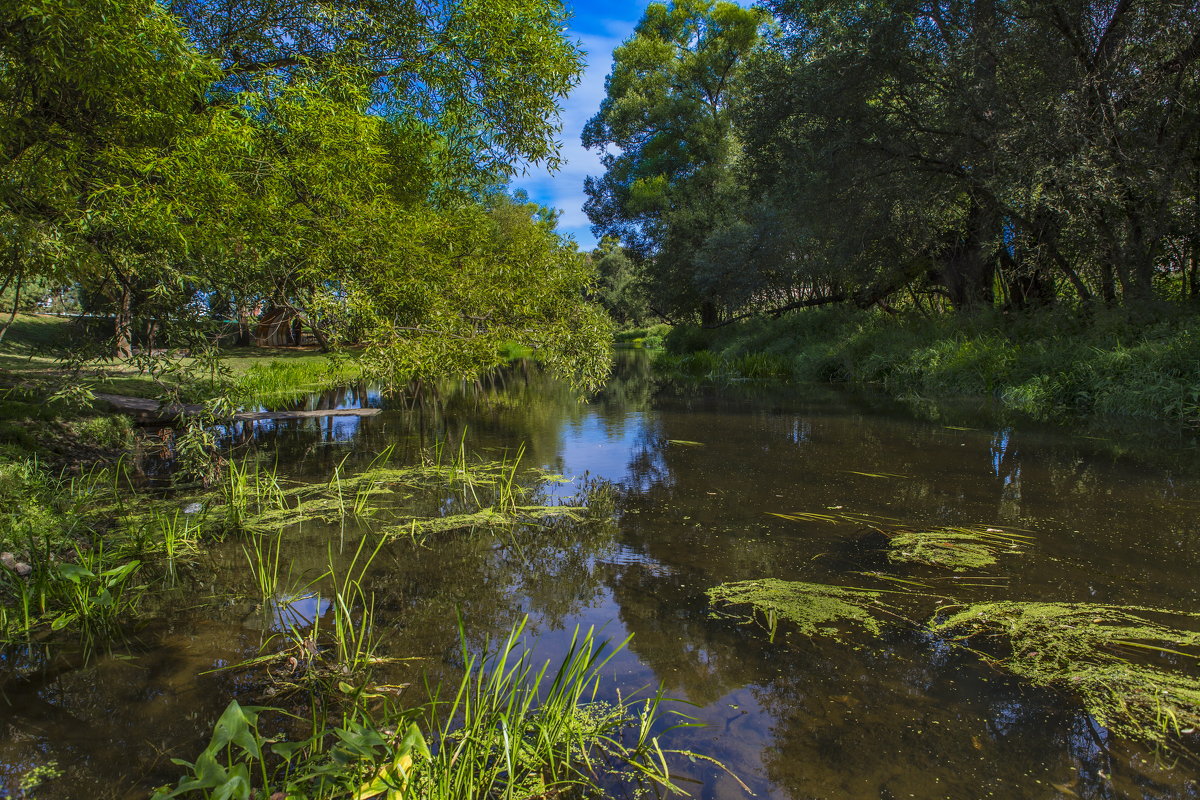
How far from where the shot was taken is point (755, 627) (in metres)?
3.75

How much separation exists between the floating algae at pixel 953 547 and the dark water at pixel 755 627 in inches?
7.7

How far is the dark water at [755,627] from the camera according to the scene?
8.53 feet

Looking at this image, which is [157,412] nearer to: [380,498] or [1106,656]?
[380,498]

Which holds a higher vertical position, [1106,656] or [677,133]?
[677,133]

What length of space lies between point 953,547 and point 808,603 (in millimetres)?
1603

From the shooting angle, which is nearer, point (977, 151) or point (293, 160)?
point (293, 160)

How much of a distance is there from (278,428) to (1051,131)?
44.5ft

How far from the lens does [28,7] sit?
372 centimetres

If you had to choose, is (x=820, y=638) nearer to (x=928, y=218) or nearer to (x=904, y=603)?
(x=904, y=603)

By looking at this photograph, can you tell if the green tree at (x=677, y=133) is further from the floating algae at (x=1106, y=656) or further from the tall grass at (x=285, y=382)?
the floating algae at (x=1106, y=656)

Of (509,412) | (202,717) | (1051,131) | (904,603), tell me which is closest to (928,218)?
(1051,131)

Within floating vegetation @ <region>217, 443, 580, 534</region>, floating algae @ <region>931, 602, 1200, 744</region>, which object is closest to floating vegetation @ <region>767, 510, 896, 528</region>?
floating algae @ <region>931, 602, 1200, 744</region>

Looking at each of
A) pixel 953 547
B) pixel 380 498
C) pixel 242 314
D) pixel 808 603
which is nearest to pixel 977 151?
pixel 953 547

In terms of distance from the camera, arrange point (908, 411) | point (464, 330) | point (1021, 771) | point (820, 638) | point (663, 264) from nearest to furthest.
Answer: point (1021, 771), point (820, 638), point (464, 330), point (908, 411), point (663, 264)
